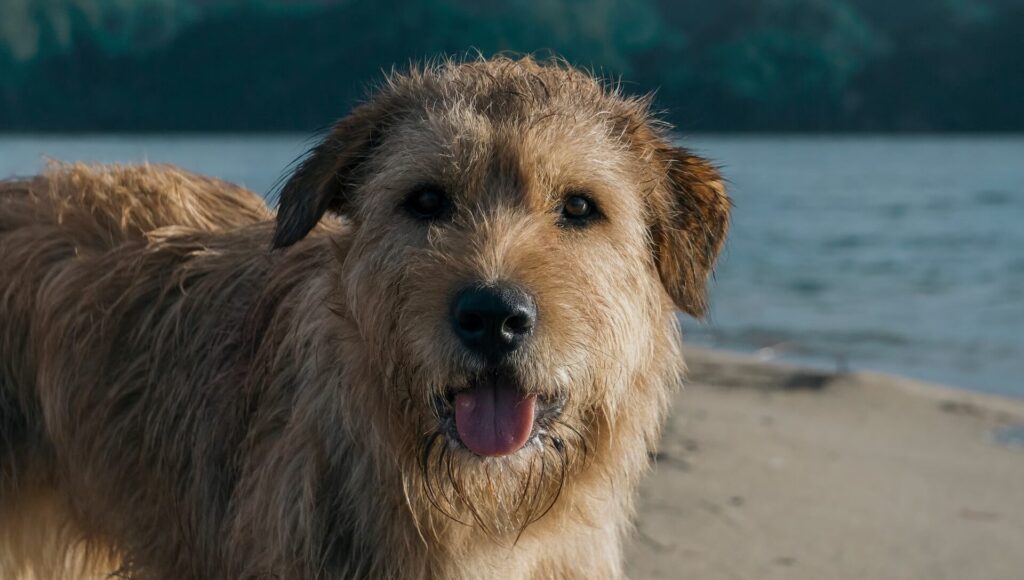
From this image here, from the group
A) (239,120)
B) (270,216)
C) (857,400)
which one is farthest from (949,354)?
(239,120)

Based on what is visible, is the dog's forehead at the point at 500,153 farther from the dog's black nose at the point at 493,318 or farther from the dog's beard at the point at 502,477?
the dog's beard at the point at 502,477

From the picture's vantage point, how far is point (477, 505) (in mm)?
3387

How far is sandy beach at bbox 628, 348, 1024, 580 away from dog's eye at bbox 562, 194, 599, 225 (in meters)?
2.00

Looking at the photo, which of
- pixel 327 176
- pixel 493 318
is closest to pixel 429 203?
pixel 327 176

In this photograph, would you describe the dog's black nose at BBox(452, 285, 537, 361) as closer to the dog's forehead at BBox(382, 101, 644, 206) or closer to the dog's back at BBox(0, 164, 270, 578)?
the dog's forehead at BBox(382, 101, 644, 206)

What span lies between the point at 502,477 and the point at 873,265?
625 inches

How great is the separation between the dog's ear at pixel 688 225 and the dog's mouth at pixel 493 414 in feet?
2.41

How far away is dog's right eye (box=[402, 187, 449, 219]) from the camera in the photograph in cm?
346

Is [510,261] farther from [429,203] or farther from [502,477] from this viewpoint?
[502,477]

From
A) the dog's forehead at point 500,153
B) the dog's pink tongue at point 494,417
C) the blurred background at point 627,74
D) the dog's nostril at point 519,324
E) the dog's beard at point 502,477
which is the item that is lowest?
the blurred background at point 627,74

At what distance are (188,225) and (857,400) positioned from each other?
5.46 metres

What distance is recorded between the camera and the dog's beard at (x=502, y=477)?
129 inches

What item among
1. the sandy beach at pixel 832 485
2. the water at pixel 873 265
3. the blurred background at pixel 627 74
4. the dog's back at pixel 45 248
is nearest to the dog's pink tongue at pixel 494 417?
the water at pixel 873 265

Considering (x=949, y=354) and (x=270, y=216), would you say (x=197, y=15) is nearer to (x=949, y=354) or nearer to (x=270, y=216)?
(x=949, y=354)
